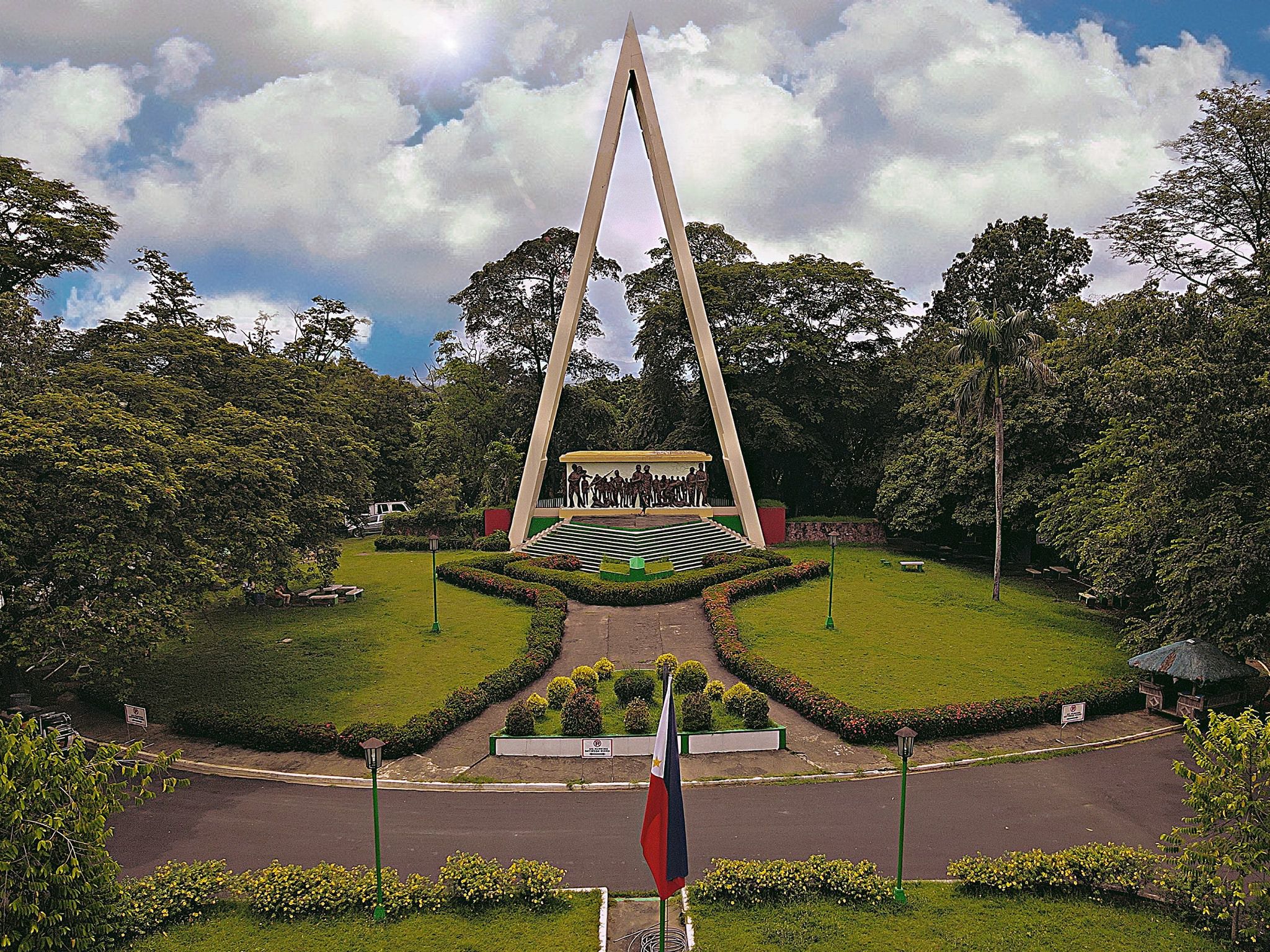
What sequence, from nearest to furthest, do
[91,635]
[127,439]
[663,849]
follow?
[663,849]
[91,635]
[127,439]

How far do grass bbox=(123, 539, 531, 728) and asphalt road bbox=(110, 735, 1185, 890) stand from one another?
3058 millimetres

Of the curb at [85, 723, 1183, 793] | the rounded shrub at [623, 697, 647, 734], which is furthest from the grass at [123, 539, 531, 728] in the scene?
the rounded shrub at [623, 697, 647, 734]

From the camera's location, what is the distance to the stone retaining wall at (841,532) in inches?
1369

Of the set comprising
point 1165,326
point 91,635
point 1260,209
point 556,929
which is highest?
point 1260,209

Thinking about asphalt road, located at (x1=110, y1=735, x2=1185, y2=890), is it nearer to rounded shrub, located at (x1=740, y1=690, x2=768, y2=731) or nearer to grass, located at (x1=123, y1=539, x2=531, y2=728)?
rounded shrub, located at (x1=740, y1=690, x2=768, y2=731)

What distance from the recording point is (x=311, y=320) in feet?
141

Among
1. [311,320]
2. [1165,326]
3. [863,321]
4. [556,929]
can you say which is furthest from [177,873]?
[311,320]

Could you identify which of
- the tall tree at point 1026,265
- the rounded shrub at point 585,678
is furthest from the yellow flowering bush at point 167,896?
the tall tree at point 1026,265

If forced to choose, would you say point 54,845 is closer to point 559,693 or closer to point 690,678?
point 559,693

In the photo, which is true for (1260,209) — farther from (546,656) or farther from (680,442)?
(680,442)

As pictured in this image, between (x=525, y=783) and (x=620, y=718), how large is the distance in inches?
111

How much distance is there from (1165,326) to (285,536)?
1967 cm

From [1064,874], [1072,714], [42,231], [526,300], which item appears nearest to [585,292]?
[526,300]

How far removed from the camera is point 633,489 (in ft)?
104
